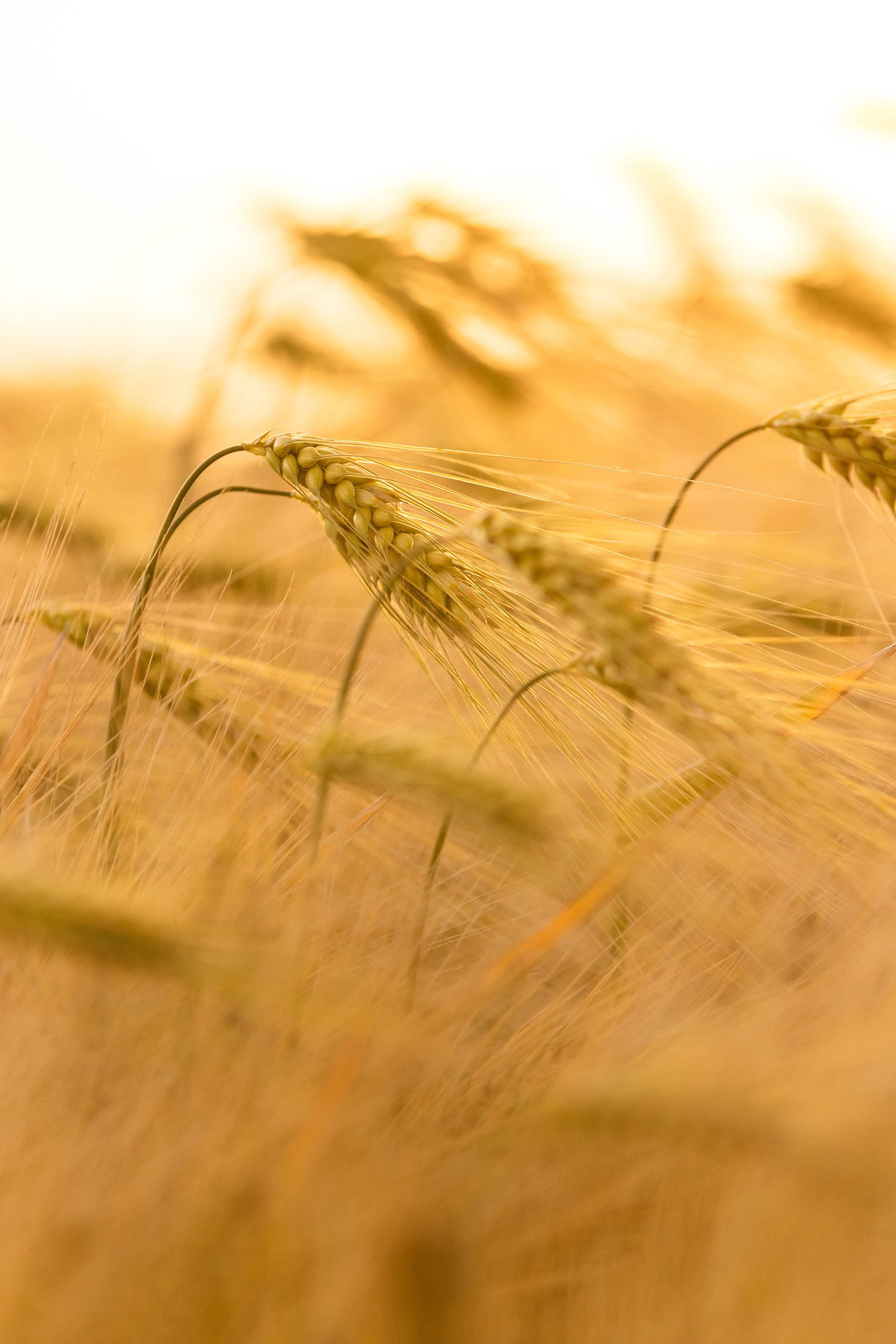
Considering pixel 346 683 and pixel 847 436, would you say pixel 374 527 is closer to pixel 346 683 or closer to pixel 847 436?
pixel 346 683

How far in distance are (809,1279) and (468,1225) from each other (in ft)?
0.50

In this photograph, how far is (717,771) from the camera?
1.77ft

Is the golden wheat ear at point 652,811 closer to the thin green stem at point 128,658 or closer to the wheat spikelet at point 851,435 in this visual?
the wheat spikelet at point 851,435

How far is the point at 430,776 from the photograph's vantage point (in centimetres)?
41

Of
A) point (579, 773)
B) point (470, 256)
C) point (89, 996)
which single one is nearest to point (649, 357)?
point (470, 256)

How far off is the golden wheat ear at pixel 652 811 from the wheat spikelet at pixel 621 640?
4 cm

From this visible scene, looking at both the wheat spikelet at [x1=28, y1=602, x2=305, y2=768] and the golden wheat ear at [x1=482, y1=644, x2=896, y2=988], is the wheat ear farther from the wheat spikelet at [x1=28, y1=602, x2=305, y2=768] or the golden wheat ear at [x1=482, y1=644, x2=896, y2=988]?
the wheat spikelet at [x1=28, y1=602, x2=305, y2=768]

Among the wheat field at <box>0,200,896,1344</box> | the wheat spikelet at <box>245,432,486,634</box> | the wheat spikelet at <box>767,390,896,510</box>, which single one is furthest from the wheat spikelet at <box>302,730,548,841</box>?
the wheat spikelet at <box>767,390,896,510</box>

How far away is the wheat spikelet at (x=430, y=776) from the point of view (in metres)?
0.39

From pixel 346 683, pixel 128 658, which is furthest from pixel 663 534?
pixel 128 658

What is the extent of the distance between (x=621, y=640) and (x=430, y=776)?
0.12 m

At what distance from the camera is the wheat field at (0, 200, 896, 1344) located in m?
0.43

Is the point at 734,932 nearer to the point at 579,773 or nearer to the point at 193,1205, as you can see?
the point at 579,773

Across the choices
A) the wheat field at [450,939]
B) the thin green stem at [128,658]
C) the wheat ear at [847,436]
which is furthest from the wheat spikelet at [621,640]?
the thin green stem at [128,658]
